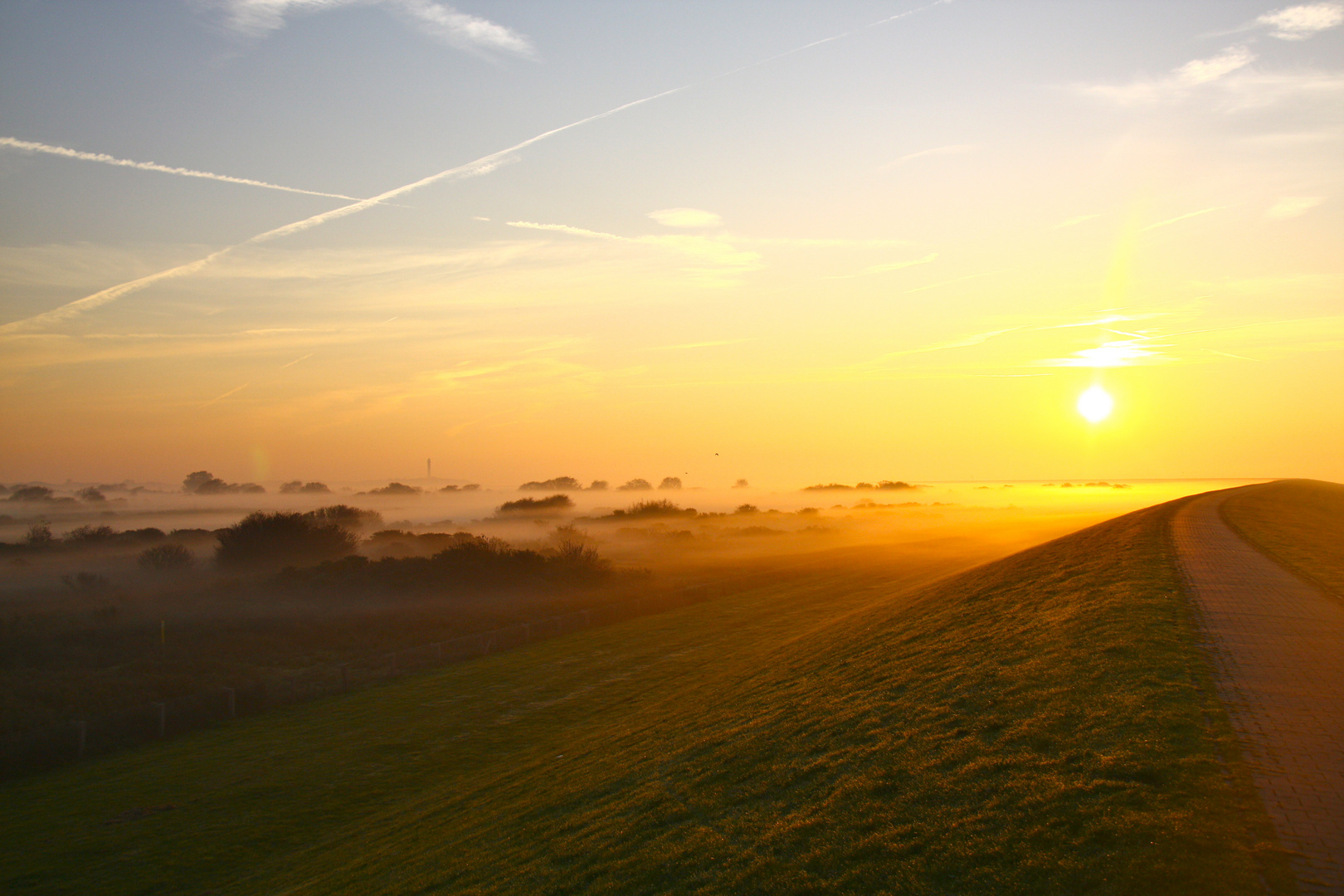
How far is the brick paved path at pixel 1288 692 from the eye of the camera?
7.23 meters

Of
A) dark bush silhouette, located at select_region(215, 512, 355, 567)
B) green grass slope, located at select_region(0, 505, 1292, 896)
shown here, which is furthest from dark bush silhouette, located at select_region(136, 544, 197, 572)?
green grass slope, located at select_region(0, 505, 1292, 896)

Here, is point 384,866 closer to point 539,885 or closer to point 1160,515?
point 539,885

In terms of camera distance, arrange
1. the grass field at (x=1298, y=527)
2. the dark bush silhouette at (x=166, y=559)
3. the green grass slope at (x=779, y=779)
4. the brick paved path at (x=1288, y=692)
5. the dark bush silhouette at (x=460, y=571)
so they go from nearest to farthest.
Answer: the brick paved path at (x=1288, y=692)
the green grass slope at (x=779, y=779)
the grass field at (x=1298, y=527)
the dark bush silhouette at (x=460, y=571)
the dark bush silhouette at (x=166, y=559)

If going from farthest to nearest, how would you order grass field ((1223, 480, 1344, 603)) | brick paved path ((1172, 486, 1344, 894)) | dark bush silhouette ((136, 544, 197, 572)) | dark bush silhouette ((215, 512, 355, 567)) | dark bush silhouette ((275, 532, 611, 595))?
dark bush silhouette ((215, 512, 355, 567)) → dark bush silhouette ((136, 544, 197, 572)) → dark bush silhouette ((275, 532, 611, 595)) → grass field ((1223, 480, 1344, 603)) → brick paved path ((1172, 486, 1344, 894))

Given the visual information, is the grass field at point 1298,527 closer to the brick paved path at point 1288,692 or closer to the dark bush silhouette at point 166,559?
the brick paved path at point 1288,692

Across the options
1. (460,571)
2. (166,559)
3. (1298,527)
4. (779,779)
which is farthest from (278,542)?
(1298,527)

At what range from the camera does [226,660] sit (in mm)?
38156

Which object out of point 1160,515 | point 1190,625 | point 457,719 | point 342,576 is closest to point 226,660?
point 457,719

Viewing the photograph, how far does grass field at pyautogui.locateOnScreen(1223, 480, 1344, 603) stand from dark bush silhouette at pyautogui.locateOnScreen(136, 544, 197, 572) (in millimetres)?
75912

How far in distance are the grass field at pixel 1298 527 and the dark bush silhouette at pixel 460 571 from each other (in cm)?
4643

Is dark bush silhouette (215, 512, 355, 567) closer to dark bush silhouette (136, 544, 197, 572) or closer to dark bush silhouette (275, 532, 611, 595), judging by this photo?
dark bush silhouette (136, 544, 197, 572)

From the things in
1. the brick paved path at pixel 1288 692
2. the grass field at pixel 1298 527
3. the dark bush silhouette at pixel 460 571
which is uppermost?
the grass field at pixel 1298 527

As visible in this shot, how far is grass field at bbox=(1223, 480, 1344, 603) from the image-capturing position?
20484 mm

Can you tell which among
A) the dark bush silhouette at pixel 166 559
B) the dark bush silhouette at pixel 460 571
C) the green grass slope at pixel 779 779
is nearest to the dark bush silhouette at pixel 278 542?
the dark bush silhouette at pixel 166 559
